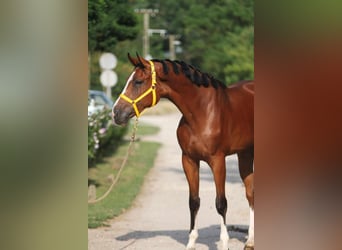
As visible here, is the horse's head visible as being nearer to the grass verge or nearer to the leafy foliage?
the grass verge

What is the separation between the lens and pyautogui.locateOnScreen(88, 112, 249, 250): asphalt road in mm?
8430

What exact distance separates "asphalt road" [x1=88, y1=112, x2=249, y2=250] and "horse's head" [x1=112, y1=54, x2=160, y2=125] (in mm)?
1860

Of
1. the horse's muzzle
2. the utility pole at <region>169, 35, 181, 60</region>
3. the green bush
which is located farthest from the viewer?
the utility pole at <region>169, 35, 181, 60</region>

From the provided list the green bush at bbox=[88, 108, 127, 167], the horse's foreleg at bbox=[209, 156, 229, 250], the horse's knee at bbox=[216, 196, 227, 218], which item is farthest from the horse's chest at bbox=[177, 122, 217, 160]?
the green bush at bbox=[88, 108, 127, 167]

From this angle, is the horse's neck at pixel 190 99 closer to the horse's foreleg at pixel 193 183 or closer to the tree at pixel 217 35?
the horse's foreleg at pixel 193 183

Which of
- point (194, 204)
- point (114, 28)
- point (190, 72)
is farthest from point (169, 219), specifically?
point (114, 28)

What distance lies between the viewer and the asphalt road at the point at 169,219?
8430 mm

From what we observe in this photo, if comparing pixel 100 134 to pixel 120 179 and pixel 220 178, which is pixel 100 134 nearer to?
pixel 120 179

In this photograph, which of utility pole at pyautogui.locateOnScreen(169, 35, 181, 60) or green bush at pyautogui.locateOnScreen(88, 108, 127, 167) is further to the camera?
utility pole at pyautogui.locateOnScreen(169, 35, 181, 60)

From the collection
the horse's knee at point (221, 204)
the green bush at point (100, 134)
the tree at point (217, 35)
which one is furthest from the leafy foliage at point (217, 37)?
the horse's knee at point (221, 204)

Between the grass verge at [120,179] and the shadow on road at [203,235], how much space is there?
0.92m
